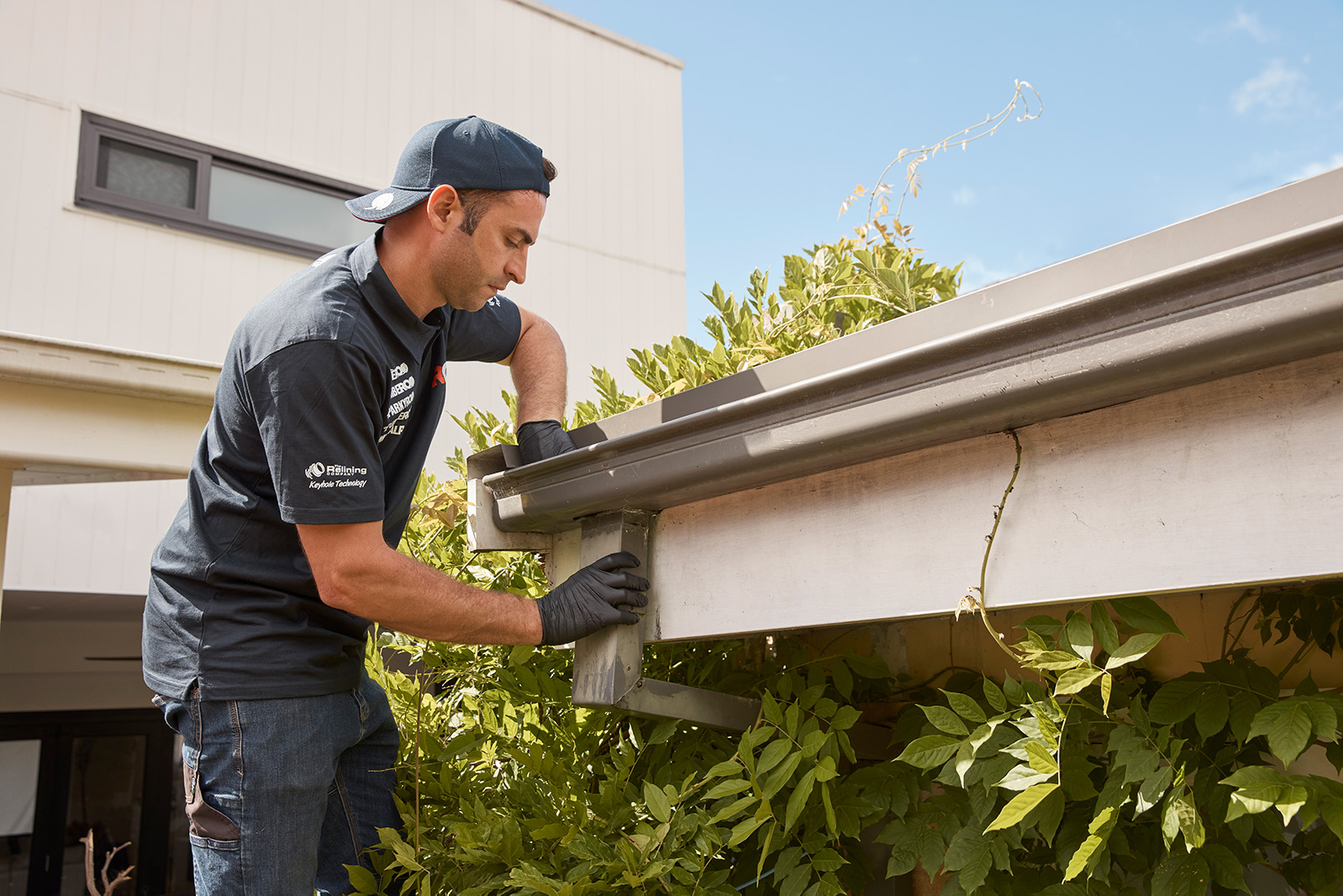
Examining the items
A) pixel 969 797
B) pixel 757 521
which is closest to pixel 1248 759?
pixel 969 797

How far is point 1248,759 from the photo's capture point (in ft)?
4.04

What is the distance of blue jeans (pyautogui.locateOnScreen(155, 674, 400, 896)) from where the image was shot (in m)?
1.74

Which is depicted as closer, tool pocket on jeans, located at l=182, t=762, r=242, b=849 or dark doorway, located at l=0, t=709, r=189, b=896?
tool pocket on jeans, located at l=182, t=762, r=242, b=849

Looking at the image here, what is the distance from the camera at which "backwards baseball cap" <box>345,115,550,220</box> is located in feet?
6.07

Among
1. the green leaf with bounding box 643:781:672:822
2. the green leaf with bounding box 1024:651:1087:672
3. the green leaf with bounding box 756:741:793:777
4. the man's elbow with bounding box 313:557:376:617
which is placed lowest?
the green leaf with bounding box 643:781:672:822

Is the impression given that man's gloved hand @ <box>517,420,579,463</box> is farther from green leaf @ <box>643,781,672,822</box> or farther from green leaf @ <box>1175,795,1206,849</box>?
green leaf @ <box>1175,795,1206,849</box>

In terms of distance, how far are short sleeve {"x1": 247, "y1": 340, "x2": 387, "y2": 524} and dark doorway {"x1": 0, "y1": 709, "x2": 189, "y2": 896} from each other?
10.4 meters

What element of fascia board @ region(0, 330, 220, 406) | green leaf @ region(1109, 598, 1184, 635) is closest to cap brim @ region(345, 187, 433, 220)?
green leaf @ region(1109, 598, 1184, 635)

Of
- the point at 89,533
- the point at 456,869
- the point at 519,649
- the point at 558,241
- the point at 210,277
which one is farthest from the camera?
the point at 558,241

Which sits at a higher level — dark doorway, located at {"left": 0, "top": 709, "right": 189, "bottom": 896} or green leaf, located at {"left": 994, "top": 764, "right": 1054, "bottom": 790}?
green leaf, located at {"left": 994, "top": 764, "right": 1054, "bottom": 790}

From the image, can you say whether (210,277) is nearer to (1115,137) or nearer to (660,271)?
(660,271)

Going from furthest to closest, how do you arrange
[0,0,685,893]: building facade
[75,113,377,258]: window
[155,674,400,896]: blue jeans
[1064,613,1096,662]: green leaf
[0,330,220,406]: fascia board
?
[75,113,377,258]: window → [0,0,685,893]: building facade → [0,330,220,406]: fascia board → [155,674,400,896]: blue jeans → [1064,613,1096,662]: green leaf

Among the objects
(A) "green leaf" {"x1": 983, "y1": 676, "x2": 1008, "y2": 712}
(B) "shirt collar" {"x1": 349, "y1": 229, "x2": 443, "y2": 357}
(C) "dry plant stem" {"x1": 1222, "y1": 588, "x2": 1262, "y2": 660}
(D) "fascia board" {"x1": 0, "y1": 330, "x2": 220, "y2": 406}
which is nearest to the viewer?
(A) "green leaf" {"x1": 983, "y1": 676, "x2": 1008, "y2": 712}

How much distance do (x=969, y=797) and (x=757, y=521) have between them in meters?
0.51
